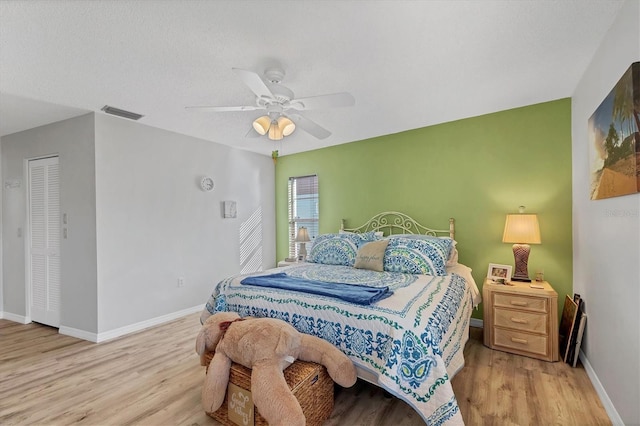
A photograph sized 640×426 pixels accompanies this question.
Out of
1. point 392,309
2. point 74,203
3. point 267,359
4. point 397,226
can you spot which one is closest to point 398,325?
point 392,309

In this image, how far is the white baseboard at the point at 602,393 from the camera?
1.81 metres

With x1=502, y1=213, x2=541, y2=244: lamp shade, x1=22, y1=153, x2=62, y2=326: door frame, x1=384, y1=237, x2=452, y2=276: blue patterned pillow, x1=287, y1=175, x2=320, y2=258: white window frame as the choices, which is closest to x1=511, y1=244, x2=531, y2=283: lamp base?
x1=502, y1=213, x2=541, y2=244: lamp shade

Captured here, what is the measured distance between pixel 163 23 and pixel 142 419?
2.52m

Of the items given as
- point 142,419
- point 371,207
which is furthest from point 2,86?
point 371,207

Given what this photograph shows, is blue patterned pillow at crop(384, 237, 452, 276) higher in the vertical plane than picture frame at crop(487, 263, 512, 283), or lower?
higher

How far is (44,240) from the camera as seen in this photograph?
3797 millimetres

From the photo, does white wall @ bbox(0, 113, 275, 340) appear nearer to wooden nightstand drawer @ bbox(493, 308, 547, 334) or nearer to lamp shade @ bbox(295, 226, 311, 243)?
lamp shade @ bbox(295, 226, 311, 243)

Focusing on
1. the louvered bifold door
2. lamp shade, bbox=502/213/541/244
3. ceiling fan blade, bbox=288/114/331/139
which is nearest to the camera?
ceiling fan blade, bbox=288/114/331/139

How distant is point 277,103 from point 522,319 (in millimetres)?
2866

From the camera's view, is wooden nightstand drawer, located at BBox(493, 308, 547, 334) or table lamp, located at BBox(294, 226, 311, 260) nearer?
wooden nightstand drawer, located at BBox(493, 308, 547, 334)

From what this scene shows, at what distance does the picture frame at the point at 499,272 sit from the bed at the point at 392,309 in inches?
10.7

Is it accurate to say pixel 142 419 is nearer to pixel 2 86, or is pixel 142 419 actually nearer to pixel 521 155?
pixel 2 86

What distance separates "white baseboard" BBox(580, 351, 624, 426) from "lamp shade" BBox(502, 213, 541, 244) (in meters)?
1.04

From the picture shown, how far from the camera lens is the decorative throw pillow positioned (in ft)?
10.2
